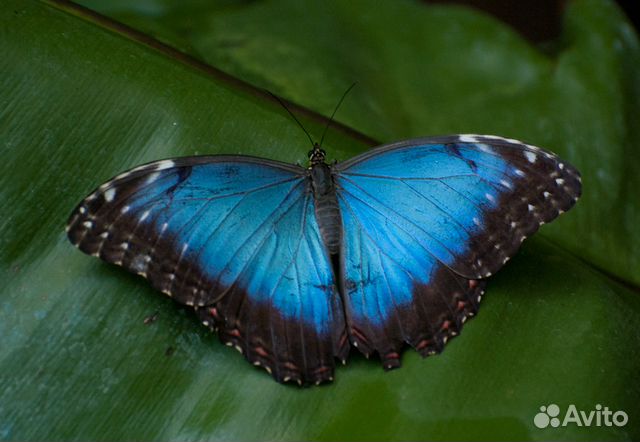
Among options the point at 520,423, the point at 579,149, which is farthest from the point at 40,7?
the point at 579,149

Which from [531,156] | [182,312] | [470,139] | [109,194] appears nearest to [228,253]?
[182,312]

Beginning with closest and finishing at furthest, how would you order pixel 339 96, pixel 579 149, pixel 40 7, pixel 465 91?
pixel 40 7
pixel 339 96
pixel 579 149
pixel 465 91

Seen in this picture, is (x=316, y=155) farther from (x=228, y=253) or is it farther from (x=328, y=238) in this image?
(x=228, y=253)

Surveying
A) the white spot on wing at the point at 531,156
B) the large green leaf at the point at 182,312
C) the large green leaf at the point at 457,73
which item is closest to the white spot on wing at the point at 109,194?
the large green leaf at the point at 182,312

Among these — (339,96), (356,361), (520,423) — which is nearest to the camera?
(520,423)

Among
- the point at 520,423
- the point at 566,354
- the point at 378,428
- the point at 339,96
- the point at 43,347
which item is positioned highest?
the point at 339,96

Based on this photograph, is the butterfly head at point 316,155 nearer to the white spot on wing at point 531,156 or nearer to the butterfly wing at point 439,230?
the butterfly wing at point 439,230

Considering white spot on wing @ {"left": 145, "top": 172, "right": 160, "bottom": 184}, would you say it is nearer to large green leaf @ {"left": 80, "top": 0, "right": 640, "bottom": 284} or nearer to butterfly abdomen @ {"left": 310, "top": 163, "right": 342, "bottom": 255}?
butterfly abdomen @ {"left": 310, "top": 163, "right": 342, "bottom": 255}

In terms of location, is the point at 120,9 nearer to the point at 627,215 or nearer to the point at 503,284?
the point at 503,284
